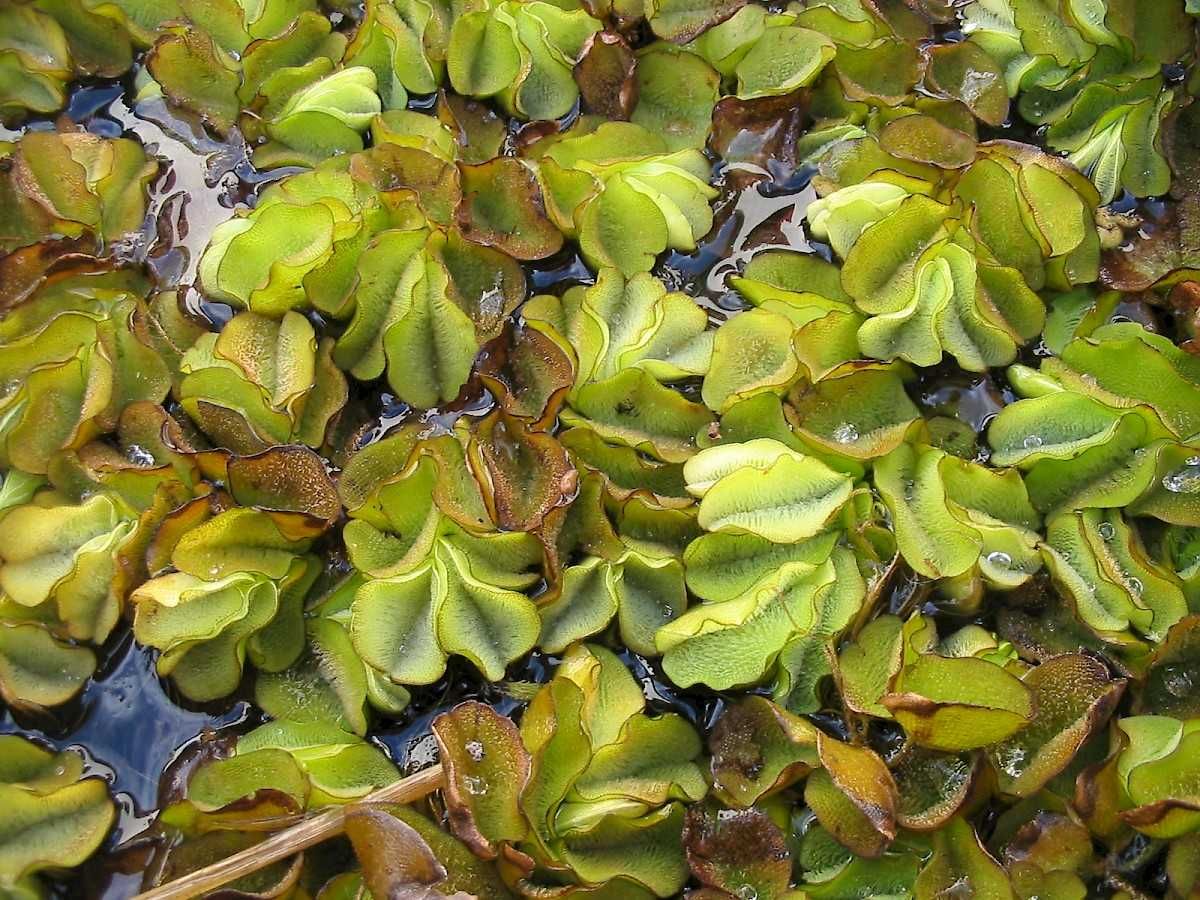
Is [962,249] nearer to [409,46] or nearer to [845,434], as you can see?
[845,434]

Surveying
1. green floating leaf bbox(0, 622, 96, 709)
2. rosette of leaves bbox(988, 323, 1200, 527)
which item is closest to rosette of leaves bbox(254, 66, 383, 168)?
green floating leaf bbox(0, 622, 96, 709)

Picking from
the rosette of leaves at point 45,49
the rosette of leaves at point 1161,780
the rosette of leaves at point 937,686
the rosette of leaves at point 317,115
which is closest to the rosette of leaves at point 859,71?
the rosette of leaves at point 317,115

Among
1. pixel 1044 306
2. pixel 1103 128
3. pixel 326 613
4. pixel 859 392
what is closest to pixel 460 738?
pixel 326 613

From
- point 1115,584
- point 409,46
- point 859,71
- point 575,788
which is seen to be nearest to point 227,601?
point 575,788

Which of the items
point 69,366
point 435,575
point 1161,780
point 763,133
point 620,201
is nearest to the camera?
point 1161,780

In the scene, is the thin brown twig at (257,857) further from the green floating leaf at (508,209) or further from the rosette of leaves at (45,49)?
the rosette of leaves at (45,49)

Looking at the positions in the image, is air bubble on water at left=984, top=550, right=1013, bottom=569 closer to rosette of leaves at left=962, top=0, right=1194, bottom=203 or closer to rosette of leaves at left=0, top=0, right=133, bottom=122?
rosette of leaves at left=962, top=0, right=1194, bottom=203
